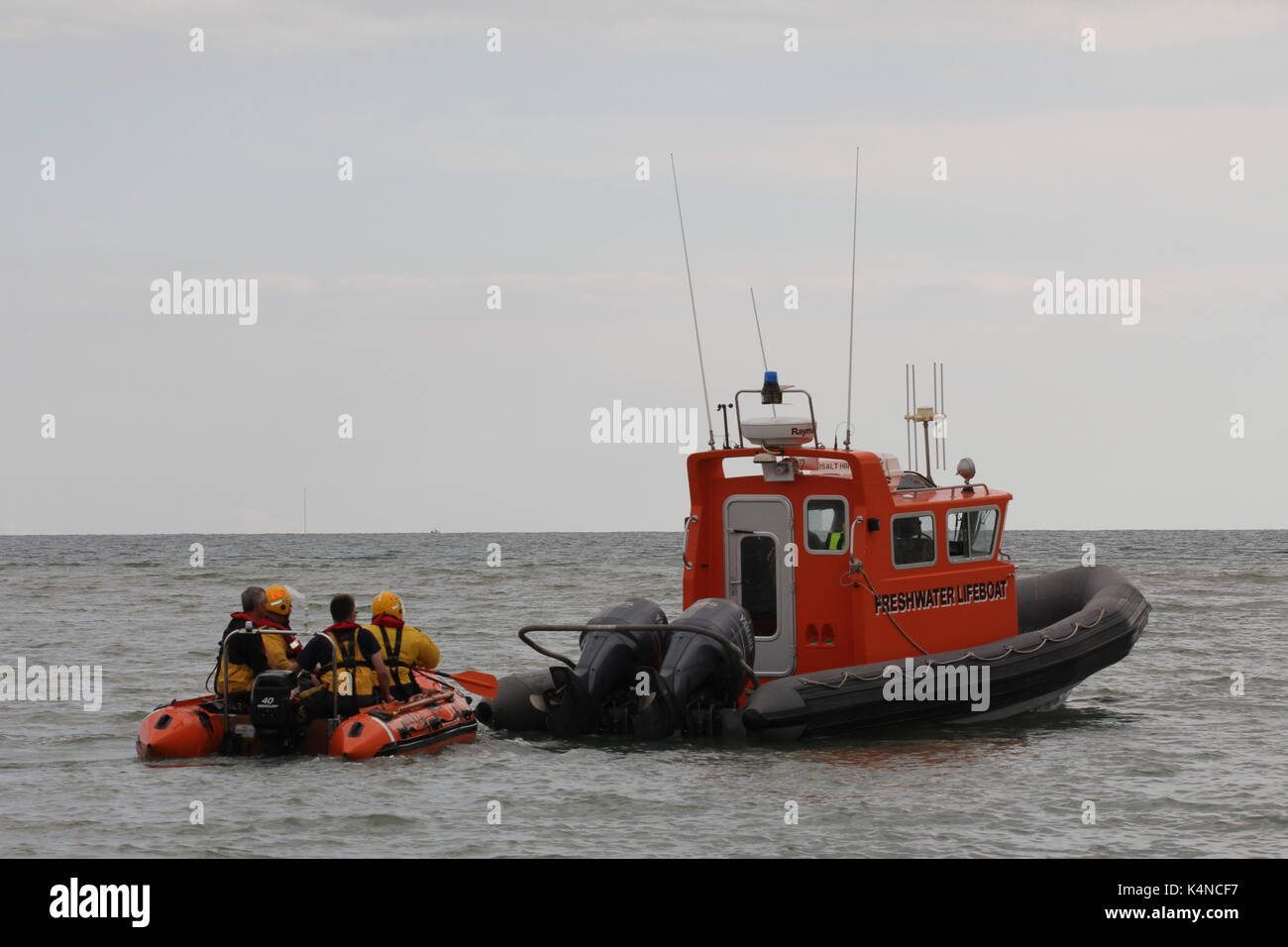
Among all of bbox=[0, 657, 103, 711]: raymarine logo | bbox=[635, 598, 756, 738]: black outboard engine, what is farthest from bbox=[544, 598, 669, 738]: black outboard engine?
bbox=[0, 657, 103, 711]: raymarine logo

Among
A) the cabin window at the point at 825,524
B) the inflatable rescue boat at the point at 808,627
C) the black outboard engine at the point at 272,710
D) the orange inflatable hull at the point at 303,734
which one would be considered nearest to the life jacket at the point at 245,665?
the black outboard engine at the point at 272,710

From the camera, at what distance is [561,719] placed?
12133 mm

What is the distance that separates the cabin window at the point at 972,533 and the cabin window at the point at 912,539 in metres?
0.28

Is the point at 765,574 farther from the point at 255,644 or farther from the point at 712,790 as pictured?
the point at 255,644

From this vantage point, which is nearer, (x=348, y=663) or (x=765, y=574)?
(x=348, y=663)

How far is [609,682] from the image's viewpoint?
11977 mm

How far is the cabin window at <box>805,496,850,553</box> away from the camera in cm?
1252

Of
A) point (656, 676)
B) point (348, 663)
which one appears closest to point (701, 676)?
point (656, 676)

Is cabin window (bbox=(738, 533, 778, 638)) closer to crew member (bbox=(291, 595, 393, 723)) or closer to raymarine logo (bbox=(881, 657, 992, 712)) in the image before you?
raymarine logo (bbox=(881, 657, 992, 712))

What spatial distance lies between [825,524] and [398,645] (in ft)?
11.9

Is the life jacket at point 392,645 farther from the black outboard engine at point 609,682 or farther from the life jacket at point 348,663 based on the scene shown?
the black outboard engine at point 609,682

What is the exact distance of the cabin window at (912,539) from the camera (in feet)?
41.6

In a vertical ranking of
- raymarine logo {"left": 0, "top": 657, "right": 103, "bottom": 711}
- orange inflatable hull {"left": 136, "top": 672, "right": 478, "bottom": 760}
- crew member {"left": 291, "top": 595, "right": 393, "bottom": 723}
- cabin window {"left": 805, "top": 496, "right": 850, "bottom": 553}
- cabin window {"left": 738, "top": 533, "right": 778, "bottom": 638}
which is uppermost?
cabin window {"left": 805, "top": 496, "right": 850, "bottom": 553}

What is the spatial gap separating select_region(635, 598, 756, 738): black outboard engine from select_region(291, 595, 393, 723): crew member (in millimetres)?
2142
